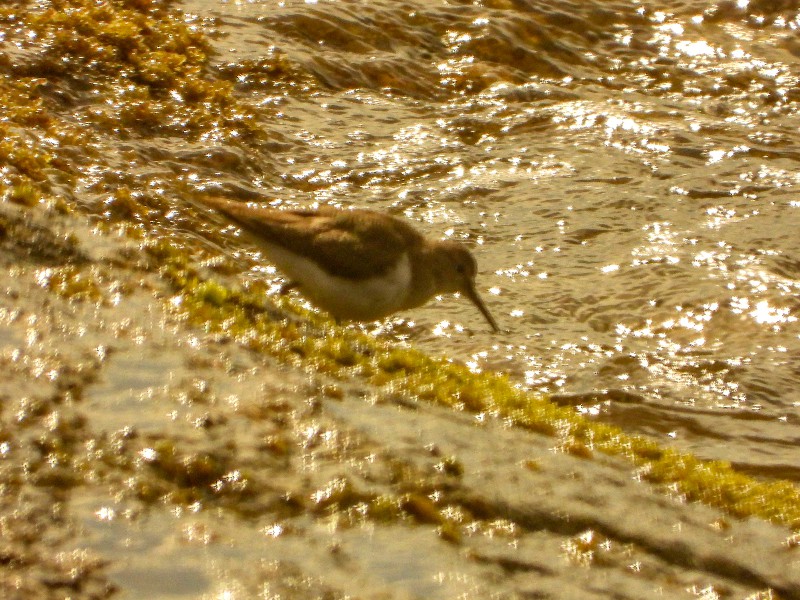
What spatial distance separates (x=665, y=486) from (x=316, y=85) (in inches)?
276

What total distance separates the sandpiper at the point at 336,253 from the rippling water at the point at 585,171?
101 cm

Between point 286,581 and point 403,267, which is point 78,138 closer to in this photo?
point 403,267

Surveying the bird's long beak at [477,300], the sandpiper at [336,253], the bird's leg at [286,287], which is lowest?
the bird's long beak at [477,300]

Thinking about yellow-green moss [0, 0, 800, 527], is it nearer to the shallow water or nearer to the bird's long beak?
the shallow water

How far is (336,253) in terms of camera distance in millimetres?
6180

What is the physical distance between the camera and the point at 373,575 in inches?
112

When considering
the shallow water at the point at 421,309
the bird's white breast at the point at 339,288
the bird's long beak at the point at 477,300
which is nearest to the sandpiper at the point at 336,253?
the bird's white breast at the point at 339,288

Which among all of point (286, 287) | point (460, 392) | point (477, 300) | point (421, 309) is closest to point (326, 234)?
point (286, 287)

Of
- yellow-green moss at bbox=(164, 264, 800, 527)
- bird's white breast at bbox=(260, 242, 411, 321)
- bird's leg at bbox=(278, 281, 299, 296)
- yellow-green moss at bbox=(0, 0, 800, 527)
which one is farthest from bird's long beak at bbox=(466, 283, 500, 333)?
yellow-green moss at bbox=(164, 264, 800, 527)

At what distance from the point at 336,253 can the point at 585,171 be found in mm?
4169

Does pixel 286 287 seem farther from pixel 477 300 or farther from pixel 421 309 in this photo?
pixel 421 309

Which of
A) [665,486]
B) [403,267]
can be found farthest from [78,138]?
[665,486]

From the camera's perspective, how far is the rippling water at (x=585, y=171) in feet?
23.1

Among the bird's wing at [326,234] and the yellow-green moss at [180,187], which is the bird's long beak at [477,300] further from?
the yellow-green moss at [180,187]
